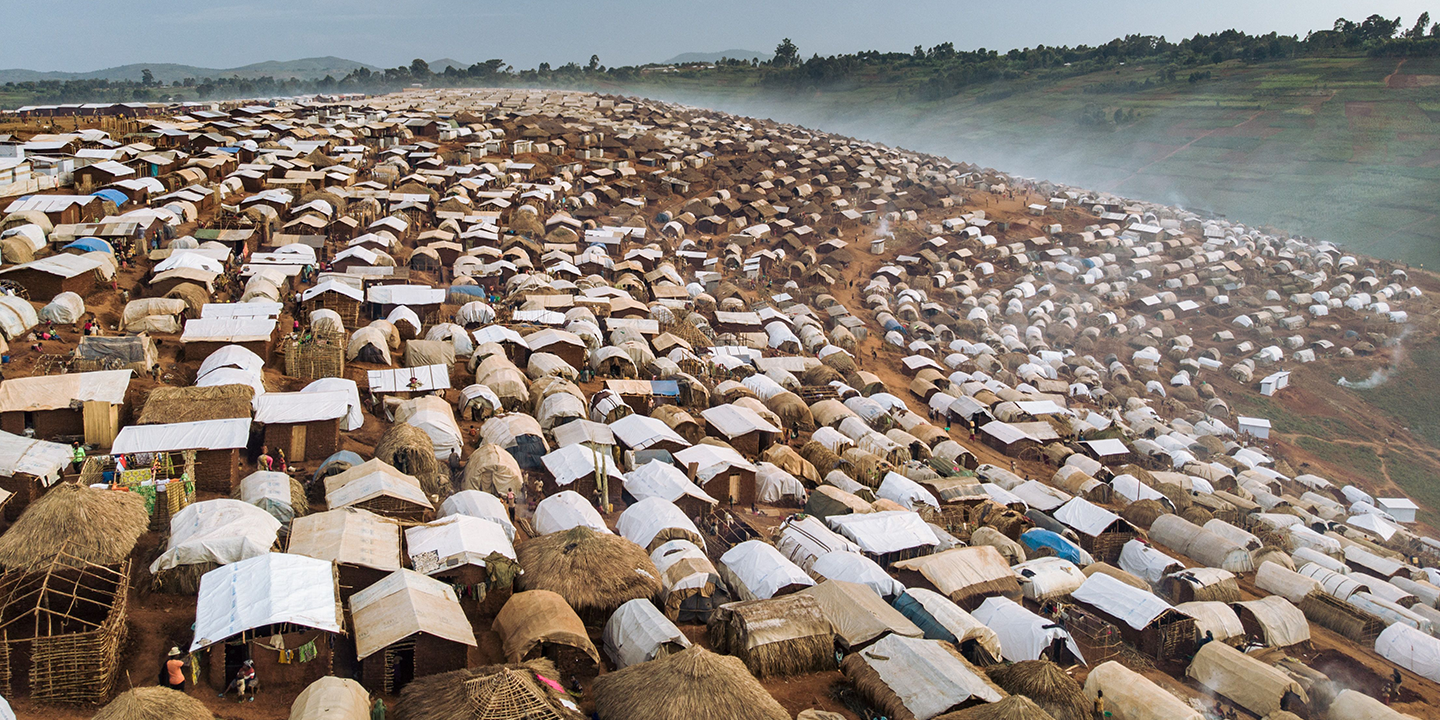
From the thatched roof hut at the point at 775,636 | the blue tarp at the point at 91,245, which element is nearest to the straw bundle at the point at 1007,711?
the thatched roof hut at the point at 775,636

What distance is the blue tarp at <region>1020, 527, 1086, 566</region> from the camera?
19.5m

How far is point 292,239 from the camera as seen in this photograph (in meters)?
32.4

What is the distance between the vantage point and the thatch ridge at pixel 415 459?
56.2 ft

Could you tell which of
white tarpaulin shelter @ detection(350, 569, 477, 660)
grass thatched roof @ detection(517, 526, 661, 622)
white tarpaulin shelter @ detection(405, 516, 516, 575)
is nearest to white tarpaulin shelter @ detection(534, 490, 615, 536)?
grass thatched roof @ detection(517, 526, 661, 622)

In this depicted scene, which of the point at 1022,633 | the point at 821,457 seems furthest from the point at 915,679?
the point at 821,457

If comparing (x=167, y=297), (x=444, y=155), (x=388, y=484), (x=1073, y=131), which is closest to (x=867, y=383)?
(x=388, y=484)

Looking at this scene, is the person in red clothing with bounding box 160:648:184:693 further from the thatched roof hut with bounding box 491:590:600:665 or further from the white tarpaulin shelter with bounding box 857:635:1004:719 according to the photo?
the white tarpaulin shelter with bounding box 857:635:1004:719

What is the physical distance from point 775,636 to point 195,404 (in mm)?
12420

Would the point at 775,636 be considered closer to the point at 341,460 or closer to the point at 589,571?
the point at 589,571

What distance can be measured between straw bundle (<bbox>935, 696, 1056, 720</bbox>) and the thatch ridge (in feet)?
34.9

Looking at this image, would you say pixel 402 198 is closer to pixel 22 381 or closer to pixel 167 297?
pixel 167 297

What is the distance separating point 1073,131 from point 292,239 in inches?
4058

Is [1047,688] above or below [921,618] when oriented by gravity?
above

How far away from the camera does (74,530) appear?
11.9 m
